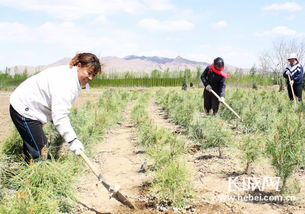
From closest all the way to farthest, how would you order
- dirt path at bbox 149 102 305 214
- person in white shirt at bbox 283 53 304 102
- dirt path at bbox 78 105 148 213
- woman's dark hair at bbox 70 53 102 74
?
woman's dark hair at bbox 70 53 102 74 → dirt path at bbox 149 102 305 214 → dirt path at bbox 78 105 148 213 → person in white shirt at bbox 283 53 304 102

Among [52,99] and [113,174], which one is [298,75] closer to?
[113,174]

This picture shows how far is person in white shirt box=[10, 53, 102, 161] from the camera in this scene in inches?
111

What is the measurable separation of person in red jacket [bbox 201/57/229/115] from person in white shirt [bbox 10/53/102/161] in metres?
3.78

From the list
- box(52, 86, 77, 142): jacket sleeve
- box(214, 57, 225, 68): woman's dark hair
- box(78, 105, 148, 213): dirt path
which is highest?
box(214, 57, 225, 68): woman's dark hair

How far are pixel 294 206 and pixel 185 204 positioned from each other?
0.97m

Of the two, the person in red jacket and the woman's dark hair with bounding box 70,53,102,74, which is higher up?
the woman's dark hair with bounding box 70,53,102,74

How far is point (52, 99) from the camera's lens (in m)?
2.83

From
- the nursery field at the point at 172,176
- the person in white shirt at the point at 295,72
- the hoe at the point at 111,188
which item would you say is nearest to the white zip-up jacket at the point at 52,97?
the hoe at the point at 111,188

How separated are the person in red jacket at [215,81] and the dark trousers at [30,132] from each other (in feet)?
12.8

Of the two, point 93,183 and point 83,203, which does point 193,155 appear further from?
point 83,203

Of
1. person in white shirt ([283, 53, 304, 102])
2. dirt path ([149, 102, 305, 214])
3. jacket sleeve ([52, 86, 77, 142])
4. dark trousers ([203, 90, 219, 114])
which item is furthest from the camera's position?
person in white shirt ([283, 53, 304, 102])

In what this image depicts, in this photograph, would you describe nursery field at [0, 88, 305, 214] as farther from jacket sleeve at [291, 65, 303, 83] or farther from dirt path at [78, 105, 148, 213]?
jacket sleeve at [291, 65, 303, 83]

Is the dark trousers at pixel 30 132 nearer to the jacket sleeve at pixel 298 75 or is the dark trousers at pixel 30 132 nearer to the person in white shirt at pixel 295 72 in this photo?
the person in white shirt at pixel 295 72

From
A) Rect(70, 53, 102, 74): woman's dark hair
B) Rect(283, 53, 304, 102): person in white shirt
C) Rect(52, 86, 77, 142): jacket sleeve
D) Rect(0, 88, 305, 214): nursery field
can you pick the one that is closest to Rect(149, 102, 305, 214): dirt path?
Rect(0, 88, 305, 214): nursery field
